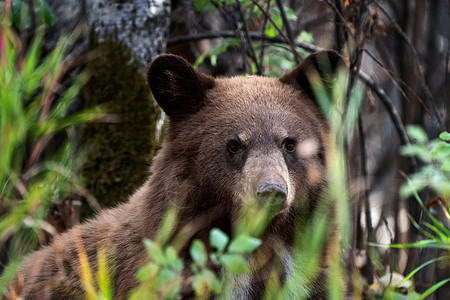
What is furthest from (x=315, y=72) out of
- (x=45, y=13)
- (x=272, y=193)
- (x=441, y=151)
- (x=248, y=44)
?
(x=45, y=13)

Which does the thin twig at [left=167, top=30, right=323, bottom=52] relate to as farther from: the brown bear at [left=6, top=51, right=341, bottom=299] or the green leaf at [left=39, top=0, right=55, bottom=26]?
the brown bear at [left=6, top=51, right=341, bottom=299]

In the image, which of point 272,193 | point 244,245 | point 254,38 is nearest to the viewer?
point 244,245

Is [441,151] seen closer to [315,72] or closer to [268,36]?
[315,72]

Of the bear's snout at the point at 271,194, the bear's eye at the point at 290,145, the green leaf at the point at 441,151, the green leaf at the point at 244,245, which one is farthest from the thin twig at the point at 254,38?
the green leaf at the point at 244,245

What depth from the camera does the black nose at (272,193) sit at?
3.25 m

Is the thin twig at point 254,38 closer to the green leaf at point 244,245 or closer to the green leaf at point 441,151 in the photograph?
the green leaf at point 441,151

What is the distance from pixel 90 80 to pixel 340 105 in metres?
2.26

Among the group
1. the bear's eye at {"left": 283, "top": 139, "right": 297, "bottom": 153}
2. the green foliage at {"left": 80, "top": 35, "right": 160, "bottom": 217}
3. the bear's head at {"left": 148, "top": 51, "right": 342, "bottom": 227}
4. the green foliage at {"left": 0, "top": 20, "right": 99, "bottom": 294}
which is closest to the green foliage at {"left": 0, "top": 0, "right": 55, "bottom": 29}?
the green foliage at {"left": 80, "top": 35, "right": 160, "bottom": 217}

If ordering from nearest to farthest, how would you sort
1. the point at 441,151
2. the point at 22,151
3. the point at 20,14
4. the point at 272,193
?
the point at 272,193, the point at 441,151, the point at 22,151, the point at 20,14

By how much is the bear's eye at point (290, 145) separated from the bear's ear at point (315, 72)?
42 cm

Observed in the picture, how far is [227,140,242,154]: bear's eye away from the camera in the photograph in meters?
3.75

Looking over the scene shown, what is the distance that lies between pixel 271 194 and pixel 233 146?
1.94 feet

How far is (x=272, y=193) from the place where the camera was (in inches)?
128

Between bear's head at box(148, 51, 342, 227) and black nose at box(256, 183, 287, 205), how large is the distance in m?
0.17
